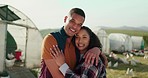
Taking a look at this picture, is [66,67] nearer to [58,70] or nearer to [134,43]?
[58,70]

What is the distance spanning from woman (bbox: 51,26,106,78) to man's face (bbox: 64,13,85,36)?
0.07 meters

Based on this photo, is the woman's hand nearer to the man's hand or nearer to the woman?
the woman

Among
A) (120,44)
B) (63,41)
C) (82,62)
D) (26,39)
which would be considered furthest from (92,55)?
(120,44)

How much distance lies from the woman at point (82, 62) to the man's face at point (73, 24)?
0.22 ft

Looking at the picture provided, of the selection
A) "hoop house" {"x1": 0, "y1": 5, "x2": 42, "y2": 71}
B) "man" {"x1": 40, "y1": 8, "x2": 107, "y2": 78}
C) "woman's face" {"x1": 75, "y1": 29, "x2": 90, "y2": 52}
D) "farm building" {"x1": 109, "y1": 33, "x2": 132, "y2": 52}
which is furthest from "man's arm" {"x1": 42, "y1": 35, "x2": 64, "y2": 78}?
"farm building" {"x1": 109, "y1": 33, "x2": 132, "y2": 52}

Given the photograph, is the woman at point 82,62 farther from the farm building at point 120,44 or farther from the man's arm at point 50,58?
the farm building at point 120,44

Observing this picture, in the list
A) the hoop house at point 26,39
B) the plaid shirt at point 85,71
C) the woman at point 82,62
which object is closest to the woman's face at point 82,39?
the woman at point 82,62

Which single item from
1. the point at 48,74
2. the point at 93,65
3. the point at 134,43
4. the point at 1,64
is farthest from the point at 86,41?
the point at 134,43

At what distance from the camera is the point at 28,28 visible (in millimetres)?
17688

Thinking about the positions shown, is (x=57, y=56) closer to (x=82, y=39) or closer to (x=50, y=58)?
(x=50, y=58)

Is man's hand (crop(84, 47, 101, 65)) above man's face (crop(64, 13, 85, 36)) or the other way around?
the other way around

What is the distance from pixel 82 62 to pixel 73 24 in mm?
417

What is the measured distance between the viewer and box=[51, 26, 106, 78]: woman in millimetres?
3014

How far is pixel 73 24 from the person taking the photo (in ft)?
10.1
